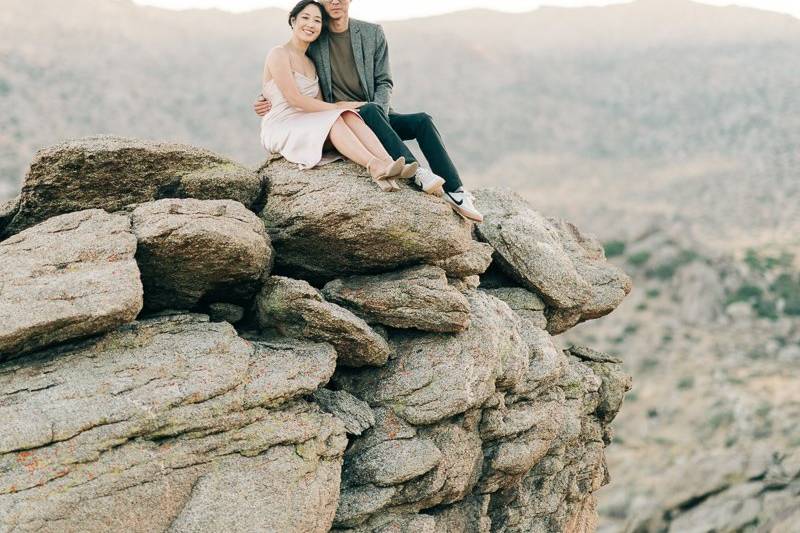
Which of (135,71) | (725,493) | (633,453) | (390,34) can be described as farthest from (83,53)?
(725,493)

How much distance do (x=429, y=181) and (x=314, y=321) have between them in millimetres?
3198

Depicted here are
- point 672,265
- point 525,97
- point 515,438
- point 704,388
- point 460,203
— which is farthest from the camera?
point 525,97

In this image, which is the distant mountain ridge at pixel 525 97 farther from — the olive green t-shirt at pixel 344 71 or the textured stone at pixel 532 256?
the olive green t-shirt at pixel 344 71

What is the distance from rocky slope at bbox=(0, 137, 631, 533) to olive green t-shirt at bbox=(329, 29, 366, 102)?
1565 millimetres

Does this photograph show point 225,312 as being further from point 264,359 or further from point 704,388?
point 704,388

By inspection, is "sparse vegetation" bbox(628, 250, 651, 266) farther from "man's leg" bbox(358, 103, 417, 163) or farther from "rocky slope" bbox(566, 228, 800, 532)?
"man's leg" bbox(358, 103, 417, 163)

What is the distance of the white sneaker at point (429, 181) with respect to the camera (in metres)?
14.7

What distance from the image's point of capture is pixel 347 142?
14.9m

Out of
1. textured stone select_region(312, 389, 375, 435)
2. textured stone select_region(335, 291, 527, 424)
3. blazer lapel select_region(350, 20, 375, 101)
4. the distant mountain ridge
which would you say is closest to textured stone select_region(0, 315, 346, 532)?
textured stone select_region(312, 389, 375, 435)

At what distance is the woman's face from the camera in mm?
14969

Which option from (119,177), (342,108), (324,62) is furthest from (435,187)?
(119,177)

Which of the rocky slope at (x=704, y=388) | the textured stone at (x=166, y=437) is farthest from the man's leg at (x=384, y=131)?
the rocky slope at (x=704, y=388)

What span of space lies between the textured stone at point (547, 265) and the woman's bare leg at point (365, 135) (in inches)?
158

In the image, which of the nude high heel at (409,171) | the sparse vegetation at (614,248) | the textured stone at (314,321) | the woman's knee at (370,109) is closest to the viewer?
the textured stone at (314,321)
